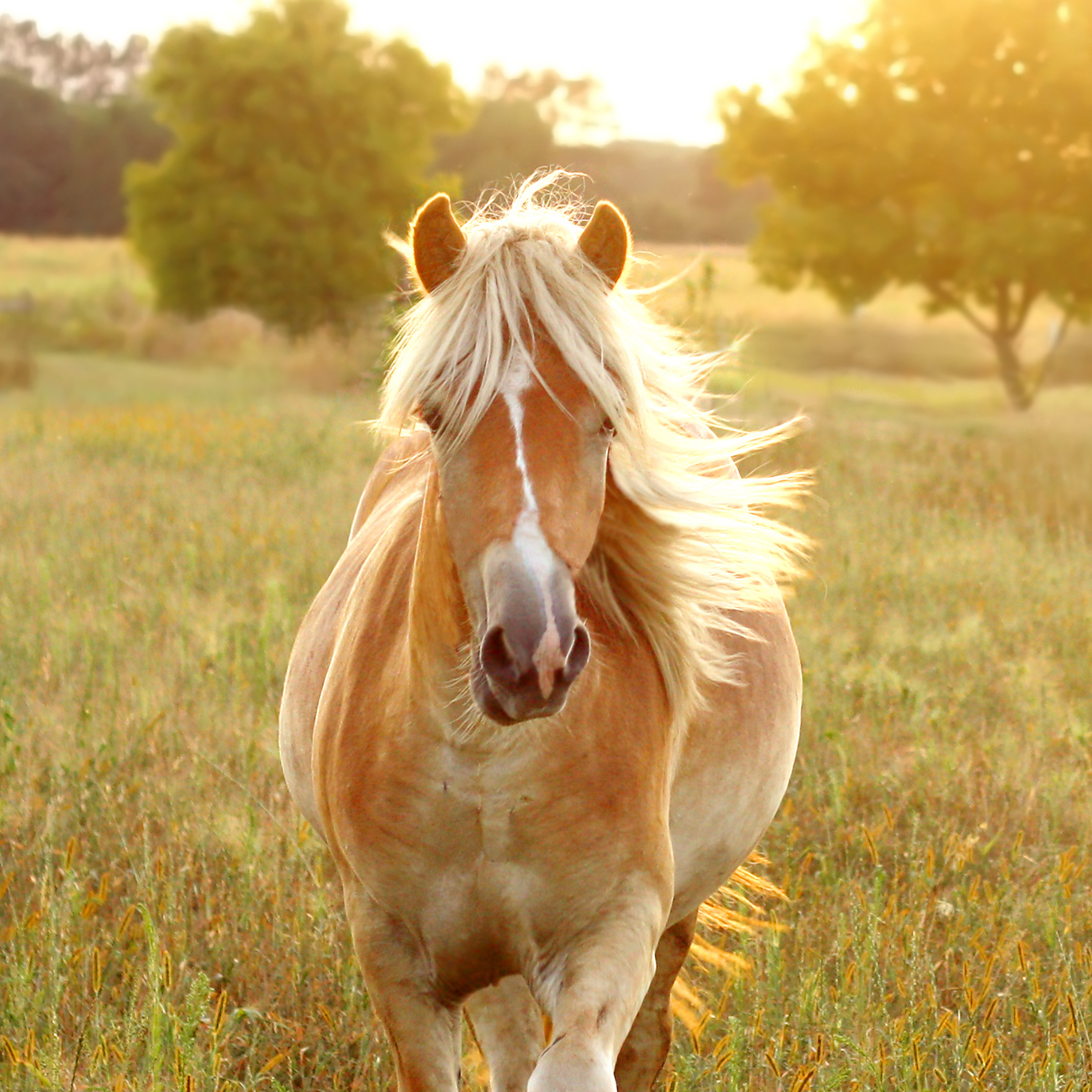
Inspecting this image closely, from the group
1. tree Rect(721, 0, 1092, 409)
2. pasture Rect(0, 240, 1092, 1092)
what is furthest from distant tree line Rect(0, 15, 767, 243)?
pasture Rect(0, 240, 1092, 1092)

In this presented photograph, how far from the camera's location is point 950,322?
90.3 ft

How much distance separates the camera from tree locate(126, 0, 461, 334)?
28.8 m

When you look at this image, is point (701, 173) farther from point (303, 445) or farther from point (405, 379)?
point (405, 379)

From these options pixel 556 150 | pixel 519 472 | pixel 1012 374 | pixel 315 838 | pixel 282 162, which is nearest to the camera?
pixel 519 472

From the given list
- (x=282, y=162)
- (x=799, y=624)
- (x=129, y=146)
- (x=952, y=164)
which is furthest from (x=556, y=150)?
(x=799, y=624)

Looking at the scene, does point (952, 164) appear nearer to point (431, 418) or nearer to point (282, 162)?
point (282, 162)

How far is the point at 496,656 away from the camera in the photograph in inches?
74.0

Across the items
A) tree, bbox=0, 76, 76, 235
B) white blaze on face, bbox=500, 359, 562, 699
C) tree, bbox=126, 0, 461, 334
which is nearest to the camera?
white blaze on face, bbox=500, 359, 562, 699

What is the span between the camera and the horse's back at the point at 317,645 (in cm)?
301

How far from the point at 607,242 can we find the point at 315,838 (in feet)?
7.86

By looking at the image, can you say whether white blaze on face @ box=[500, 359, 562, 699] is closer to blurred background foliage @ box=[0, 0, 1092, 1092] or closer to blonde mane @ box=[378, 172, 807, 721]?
blonde mane @ box=[378, 172, 807, 721]

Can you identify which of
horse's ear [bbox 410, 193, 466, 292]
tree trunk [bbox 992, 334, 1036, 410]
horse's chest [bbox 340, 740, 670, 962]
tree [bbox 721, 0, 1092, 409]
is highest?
tree [bbox 721, 0, 1092, 409]

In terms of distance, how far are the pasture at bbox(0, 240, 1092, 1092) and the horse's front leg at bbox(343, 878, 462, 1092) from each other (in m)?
0.39

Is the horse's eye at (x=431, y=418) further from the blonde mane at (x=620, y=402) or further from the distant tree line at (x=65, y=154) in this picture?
the distant tree line at (x=65, y=154)
